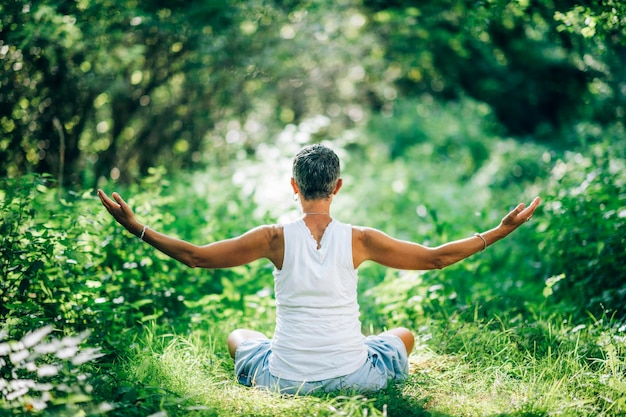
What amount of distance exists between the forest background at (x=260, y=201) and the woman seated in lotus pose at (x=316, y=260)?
0.18m

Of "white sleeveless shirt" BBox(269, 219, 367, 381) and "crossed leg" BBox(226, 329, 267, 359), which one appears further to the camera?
"crossed leg" BBox(226, 329, 267, 359)

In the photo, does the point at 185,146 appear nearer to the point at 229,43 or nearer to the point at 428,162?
the point at 229,43

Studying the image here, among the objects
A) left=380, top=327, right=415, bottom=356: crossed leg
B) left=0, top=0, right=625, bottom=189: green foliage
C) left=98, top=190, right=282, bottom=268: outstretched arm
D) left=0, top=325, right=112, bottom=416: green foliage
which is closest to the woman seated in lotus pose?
left=98, top=190, right=282, bottom=268: outstretched arm

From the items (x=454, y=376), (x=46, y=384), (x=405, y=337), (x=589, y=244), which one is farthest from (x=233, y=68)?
(x=46, y=384)

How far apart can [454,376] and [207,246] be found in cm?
172

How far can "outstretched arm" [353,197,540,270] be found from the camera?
11.1 ft

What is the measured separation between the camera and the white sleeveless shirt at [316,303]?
3.35 metres

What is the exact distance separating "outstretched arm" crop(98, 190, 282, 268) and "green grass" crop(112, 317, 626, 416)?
714 mm

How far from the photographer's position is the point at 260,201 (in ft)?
24.1

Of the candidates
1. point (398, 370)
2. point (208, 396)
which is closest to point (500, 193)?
point (398, 370)

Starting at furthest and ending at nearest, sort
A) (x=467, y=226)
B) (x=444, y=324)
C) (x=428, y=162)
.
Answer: (x=428, y=162), (x=467, y=226), (x=444, y=324)

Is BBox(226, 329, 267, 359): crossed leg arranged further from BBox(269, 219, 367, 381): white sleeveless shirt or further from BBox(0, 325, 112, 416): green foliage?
BBox(0, 325, 112, 416): green foliage

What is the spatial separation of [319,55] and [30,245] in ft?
21.4

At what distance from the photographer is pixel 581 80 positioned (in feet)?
43.4
